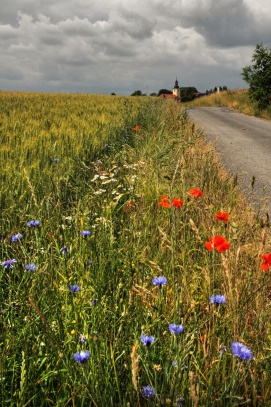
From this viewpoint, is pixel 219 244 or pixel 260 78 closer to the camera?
pixel 219 244

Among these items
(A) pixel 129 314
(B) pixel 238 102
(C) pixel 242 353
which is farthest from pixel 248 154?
(B) pixel 238 102

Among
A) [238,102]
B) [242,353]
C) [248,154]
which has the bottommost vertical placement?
[248,154]

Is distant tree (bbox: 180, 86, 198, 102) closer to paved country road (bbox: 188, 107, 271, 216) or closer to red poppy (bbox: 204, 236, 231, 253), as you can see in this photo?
paved country road (bbox: 188, 107, 271, 216)

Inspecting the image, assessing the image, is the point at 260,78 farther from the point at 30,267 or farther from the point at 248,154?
the point at 30,267

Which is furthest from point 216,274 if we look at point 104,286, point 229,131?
point 229,131

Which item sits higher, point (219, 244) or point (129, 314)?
point (219, 244)

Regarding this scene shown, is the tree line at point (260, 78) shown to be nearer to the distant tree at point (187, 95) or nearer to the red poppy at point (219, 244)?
the red poppy at point (219, 244)

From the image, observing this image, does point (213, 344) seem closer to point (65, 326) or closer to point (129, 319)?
→ point (129, 319)

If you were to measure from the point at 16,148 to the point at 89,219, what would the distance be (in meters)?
2.80

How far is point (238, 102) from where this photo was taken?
92.2ft

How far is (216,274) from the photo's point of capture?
2641 mm

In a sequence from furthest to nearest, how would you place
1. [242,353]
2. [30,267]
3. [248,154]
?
1. [248,154]
2. [30,267]
3. [242,353]

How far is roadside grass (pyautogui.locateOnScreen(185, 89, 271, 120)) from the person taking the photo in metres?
21.0

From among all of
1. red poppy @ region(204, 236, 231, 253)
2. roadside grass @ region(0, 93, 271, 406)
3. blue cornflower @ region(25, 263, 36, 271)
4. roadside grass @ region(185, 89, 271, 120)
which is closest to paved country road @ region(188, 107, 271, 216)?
roadside grass @ region(0, 93, 271, 406)
